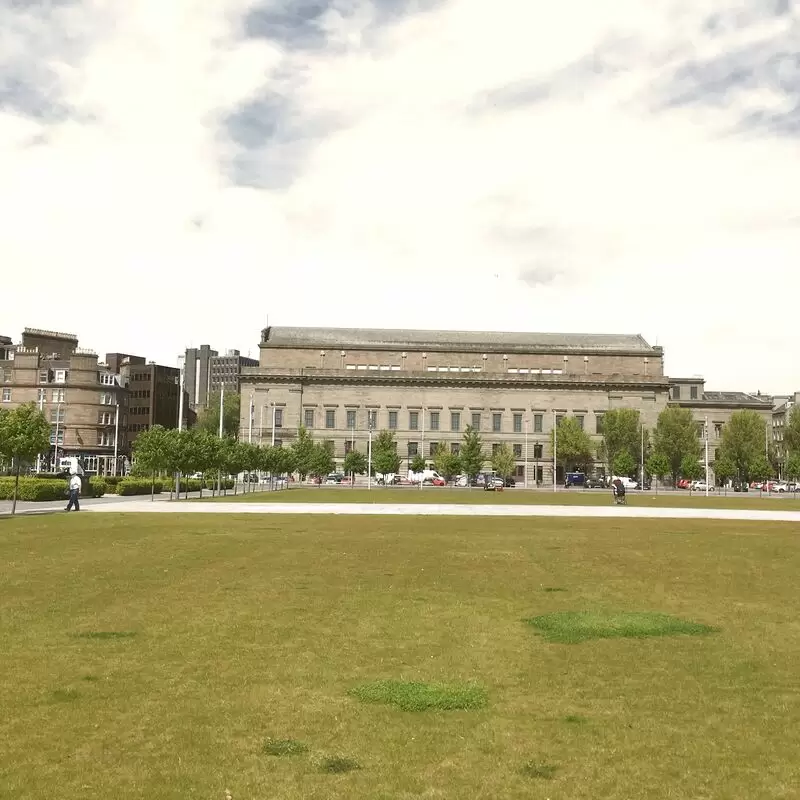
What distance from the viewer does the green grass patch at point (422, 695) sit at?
371 inches

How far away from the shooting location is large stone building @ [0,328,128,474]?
124062 millimetres

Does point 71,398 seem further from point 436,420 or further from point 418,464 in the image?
point 436,420

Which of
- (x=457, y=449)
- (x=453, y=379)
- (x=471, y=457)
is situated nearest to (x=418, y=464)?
(x=471, y=457)

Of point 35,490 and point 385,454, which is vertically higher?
point 385,454

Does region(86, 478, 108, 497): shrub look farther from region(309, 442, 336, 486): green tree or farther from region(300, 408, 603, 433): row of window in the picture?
region(300, 408, 603, 433): row of window

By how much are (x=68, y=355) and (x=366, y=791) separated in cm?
13701

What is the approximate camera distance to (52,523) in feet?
116

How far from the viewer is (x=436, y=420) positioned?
5586 inches

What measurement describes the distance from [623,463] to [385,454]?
33.8m

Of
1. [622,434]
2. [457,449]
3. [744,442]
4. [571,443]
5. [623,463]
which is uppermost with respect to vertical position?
[622,434]

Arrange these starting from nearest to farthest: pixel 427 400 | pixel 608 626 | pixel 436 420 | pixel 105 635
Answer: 1. pixel 105 635
2. pixel 608 626
3. pixel 427 400
4. pixel 436 420

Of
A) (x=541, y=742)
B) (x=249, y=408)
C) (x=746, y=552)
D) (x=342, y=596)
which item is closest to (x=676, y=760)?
(x=541, y=742)

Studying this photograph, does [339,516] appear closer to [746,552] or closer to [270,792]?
[746,552]

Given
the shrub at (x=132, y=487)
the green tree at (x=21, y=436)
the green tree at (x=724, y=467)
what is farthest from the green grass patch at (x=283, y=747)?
the green tree at (x=724, y=467)
